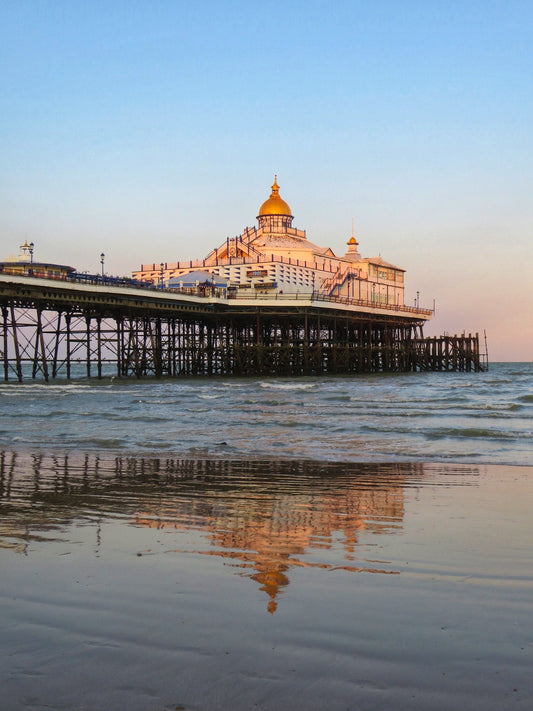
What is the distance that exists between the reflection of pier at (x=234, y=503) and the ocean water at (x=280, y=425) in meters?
2.26

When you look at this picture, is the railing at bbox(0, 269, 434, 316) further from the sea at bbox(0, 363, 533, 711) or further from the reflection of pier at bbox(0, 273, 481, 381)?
the sea at bbox(0, 363, 533, 711)

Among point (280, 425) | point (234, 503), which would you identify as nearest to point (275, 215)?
point (280, 425)

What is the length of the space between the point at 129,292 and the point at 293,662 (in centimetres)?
4422

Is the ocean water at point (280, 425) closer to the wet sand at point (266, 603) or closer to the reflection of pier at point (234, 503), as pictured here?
the reflection of pier at point (234, 503)

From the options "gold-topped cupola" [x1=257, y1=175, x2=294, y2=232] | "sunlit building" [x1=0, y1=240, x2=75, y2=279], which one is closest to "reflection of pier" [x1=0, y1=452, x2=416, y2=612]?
"sunlit building" [x1=0, y1=240, x2=75, y2=279]

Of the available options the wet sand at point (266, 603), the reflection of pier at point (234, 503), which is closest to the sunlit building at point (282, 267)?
the reflection of pier at point (234, 503)

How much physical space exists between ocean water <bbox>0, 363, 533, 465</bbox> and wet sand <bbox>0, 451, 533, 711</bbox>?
6152 mm

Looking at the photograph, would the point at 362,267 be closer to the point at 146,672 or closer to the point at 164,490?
the point at 164,490

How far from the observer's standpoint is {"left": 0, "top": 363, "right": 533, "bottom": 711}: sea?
346cm

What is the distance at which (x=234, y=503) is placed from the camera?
28.8ft

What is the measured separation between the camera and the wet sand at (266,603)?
3.43m

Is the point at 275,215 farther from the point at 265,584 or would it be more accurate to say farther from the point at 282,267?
the point at 265,584

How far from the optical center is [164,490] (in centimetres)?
986

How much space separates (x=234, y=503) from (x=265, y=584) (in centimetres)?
374
